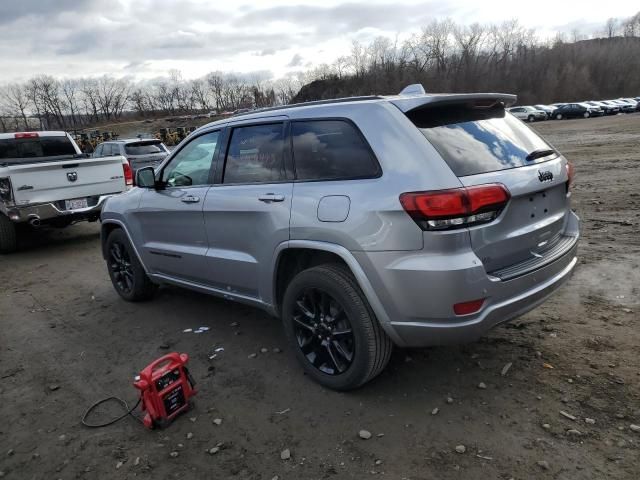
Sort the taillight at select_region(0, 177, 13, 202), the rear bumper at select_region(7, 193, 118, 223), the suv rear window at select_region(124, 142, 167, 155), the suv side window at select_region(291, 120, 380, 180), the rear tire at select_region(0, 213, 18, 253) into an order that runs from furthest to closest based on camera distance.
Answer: the suv rear window at select_region(124, 142, 167, 155) < the rear tire at select_region(0, 213, 18, 253) < the rear bumper at select_region(7, 193, 118, 223) < the taillight at select_region(0, 177, 13, 202) < the suv side window at select_region(291, 120, 380, 180)

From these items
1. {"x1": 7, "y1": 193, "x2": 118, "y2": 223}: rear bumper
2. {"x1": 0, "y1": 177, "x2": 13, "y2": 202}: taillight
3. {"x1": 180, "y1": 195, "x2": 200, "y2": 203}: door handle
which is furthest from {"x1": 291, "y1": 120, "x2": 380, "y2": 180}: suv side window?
{"x1": 0, "y1": 177, "x2": 13, "y2": 202}: taillight

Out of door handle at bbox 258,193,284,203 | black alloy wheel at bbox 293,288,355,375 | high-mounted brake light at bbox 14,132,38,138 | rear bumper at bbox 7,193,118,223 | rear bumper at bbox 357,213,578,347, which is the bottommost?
black alloy wheel at bbox 293,288,355,375

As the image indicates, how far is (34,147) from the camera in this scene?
9422 mm

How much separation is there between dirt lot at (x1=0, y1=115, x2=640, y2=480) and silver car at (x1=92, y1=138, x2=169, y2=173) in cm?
964

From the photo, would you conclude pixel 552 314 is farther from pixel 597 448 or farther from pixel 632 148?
pixel 632 148

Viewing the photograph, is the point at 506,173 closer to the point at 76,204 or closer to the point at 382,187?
the point at 382,187

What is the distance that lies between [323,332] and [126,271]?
299cm

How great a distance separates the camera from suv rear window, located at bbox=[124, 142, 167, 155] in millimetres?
14174

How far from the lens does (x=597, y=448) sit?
253cm

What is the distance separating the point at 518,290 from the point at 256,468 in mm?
1774

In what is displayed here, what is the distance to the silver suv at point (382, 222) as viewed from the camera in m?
2.62

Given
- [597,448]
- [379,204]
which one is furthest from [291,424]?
[597,448]

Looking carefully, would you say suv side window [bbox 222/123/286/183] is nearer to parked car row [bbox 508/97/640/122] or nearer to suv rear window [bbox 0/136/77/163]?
suv rear window [bbox 0/136/77/163]

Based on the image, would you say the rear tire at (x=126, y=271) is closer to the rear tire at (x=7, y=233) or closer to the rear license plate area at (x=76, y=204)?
the rear license plate area at (x=76, y=204)
